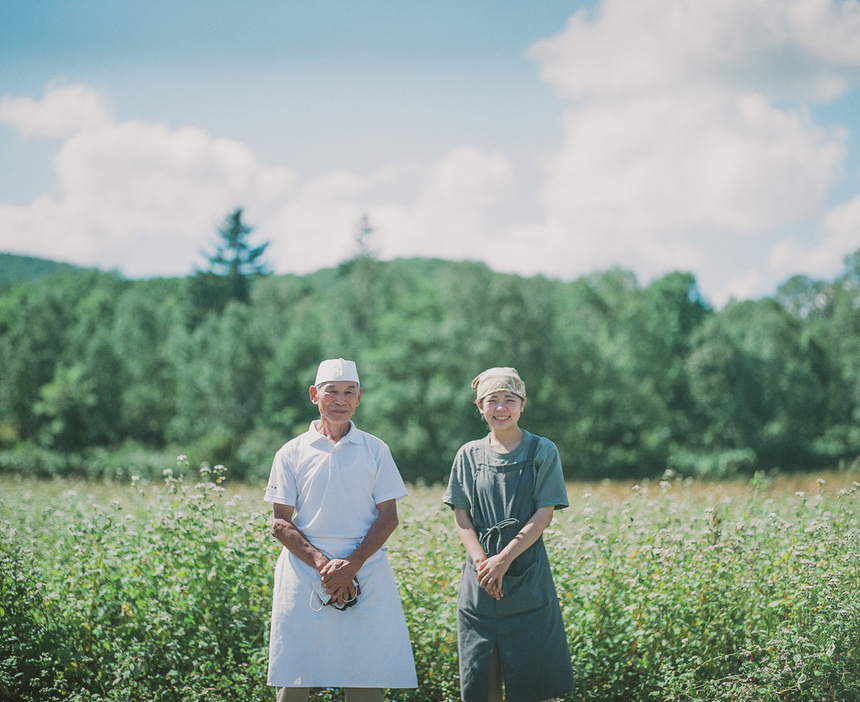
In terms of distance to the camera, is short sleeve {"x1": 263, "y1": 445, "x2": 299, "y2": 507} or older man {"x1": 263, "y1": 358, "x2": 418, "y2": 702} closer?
older man {"x1": 263, "y1": 358, "x2": 418, "y2": 702}

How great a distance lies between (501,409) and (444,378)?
1061 inches

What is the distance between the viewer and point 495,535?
141 inches

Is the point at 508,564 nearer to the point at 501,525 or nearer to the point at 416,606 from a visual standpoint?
the point at 501,525

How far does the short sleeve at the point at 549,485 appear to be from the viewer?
3535mm

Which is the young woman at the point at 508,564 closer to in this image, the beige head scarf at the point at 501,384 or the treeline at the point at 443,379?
the beige head scarf at the point at 501,384

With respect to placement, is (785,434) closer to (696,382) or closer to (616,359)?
(696,382)

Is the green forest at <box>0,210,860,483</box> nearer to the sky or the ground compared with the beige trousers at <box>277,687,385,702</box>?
nearer to the sky

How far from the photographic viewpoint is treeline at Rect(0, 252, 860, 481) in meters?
30.4

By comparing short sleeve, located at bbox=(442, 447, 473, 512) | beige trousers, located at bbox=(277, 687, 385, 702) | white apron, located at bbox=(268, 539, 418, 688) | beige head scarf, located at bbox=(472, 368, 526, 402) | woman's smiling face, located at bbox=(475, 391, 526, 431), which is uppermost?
beige head scarf, located at bbox=(472, 368, 526, 402)

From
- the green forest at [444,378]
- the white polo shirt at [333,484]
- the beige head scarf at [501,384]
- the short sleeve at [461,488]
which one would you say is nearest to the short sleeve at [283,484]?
the white polo shirt at [333,484]

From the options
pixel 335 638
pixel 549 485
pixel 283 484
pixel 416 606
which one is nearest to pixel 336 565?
pixel 335 638

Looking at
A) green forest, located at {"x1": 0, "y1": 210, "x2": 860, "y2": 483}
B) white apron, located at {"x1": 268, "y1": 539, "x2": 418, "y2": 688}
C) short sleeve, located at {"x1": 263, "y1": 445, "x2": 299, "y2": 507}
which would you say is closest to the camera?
white apron, located at {"x1": 268, "y1": 539, "x2": 418, "y2": 688}

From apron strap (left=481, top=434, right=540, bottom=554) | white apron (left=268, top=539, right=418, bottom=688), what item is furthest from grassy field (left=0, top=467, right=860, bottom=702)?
apron strap (left=481, top=434, right=540, bottom=554)

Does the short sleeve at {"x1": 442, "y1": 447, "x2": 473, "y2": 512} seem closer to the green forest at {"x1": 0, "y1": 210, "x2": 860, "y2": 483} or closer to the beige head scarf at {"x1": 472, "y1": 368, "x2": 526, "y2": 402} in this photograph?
the beige head scarf at {"x1": 472, "y1": 368, "x2": 526, "y2": 402}
